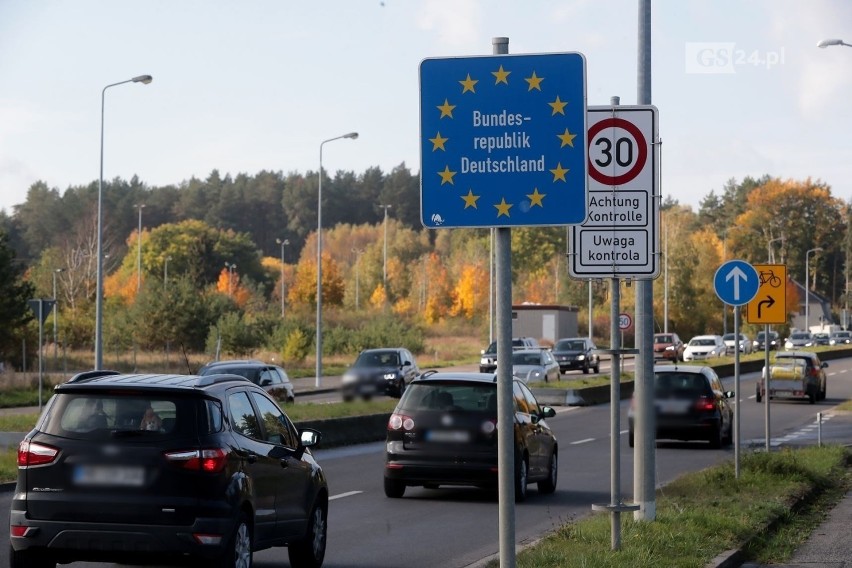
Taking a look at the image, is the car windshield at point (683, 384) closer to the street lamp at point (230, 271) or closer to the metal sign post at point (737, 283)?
the metal sign post at point (737, 283)

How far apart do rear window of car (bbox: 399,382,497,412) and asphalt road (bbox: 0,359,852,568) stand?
118cm

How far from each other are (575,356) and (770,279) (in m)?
42.6

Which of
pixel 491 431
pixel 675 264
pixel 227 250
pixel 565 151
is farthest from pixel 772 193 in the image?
pixel 565 151

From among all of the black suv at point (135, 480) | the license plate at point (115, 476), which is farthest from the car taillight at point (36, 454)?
the license plate at point (115, 476)

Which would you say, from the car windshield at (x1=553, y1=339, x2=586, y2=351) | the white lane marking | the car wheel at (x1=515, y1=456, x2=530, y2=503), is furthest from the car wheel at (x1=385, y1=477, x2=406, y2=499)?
the car windshield at (x1=553, y1=339, x2=586, y2=351)

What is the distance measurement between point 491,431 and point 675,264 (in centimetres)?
7717

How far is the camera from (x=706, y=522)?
11.6m

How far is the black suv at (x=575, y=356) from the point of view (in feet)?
198

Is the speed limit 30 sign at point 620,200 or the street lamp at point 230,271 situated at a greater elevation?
the street lamp at point 230,271

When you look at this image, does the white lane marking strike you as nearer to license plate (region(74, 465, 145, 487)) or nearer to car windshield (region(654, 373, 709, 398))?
license plate (region(74, 465, 145, 487))

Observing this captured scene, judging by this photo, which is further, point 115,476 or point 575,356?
point 575,356

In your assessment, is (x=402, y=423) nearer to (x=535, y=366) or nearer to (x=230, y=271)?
(x=535, y=366)

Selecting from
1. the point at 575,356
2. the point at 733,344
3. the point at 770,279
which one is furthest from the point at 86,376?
the point at 733,344

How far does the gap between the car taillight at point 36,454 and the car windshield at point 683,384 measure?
17.0m
